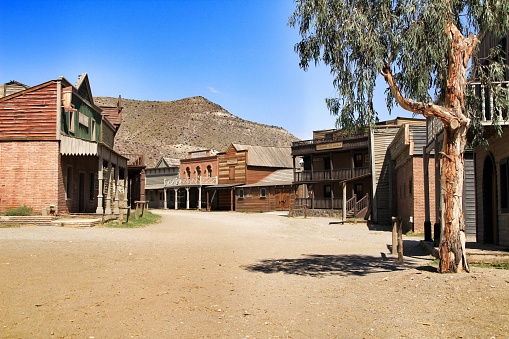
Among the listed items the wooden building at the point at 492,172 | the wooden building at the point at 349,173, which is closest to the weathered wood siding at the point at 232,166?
the wooden building at the point at 349,173

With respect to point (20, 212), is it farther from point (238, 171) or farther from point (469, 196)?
point (238, 171)

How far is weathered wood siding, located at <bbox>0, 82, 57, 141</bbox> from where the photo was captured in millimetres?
24109

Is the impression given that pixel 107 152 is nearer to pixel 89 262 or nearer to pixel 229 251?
pixel 229 251

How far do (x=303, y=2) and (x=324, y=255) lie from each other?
24.2 ft

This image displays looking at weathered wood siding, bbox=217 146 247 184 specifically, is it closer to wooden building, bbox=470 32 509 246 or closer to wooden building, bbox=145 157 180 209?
wooden building, bbox=145 157 180 209

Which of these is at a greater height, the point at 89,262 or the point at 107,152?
the point at 107,152

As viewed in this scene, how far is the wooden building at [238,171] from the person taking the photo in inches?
2242

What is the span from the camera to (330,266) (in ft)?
41.6

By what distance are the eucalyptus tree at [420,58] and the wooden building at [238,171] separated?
43.0m

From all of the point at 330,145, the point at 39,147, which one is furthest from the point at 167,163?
the point at 39,147

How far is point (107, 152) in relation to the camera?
26969mm

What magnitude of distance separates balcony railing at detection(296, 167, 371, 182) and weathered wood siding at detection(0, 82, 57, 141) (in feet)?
81.5

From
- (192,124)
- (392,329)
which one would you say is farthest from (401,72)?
(192,124)

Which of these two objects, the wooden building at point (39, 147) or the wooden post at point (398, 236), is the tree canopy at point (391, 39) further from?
the wooden building at point (39, 147)
